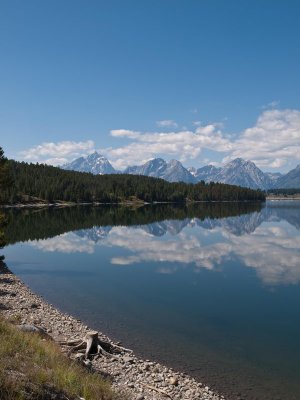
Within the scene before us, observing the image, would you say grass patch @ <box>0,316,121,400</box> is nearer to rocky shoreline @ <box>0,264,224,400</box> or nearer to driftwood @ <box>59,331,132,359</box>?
rocky shoreline @ <box>0,264,224,400</box>

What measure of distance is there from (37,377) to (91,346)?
11.8 m

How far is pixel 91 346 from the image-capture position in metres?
24.0

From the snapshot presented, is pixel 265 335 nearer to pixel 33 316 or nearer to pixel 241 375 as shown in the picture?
pixel 241 375

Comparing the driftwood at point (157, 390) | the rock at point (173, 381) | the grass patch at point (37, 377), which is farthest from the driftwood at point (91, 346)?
the grass patch at point (37, 377)

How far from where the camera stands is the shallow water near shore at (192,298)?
25.6 meters

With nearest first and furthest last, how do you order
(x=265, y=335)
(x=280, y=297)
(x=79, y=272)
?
(x=265, y=335), (x=280, y=297), (x=79, y=272)

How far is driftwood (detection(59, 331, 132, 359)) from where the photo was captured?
23781 millimetres

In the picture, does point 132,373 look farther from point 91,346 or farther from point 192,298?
point 192,298

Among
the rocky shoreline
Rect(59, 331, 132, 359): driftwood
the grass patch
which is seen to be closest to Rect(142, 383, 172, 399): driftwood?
the rocky shoreline

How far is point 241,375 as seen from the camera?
2425cm

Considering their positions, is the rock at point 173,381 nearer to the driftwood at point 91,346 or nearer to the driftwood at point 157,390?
the driftwood at point 157,390

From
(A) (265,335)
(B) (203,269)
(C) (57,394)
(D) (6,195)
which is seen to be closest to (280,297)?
(A) (265,335)

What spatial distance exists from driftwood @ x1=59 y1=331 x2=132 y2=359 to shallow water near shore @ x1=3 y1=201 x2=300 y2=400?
2825mm

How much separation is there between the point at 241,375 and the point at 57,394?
50.9 ft
